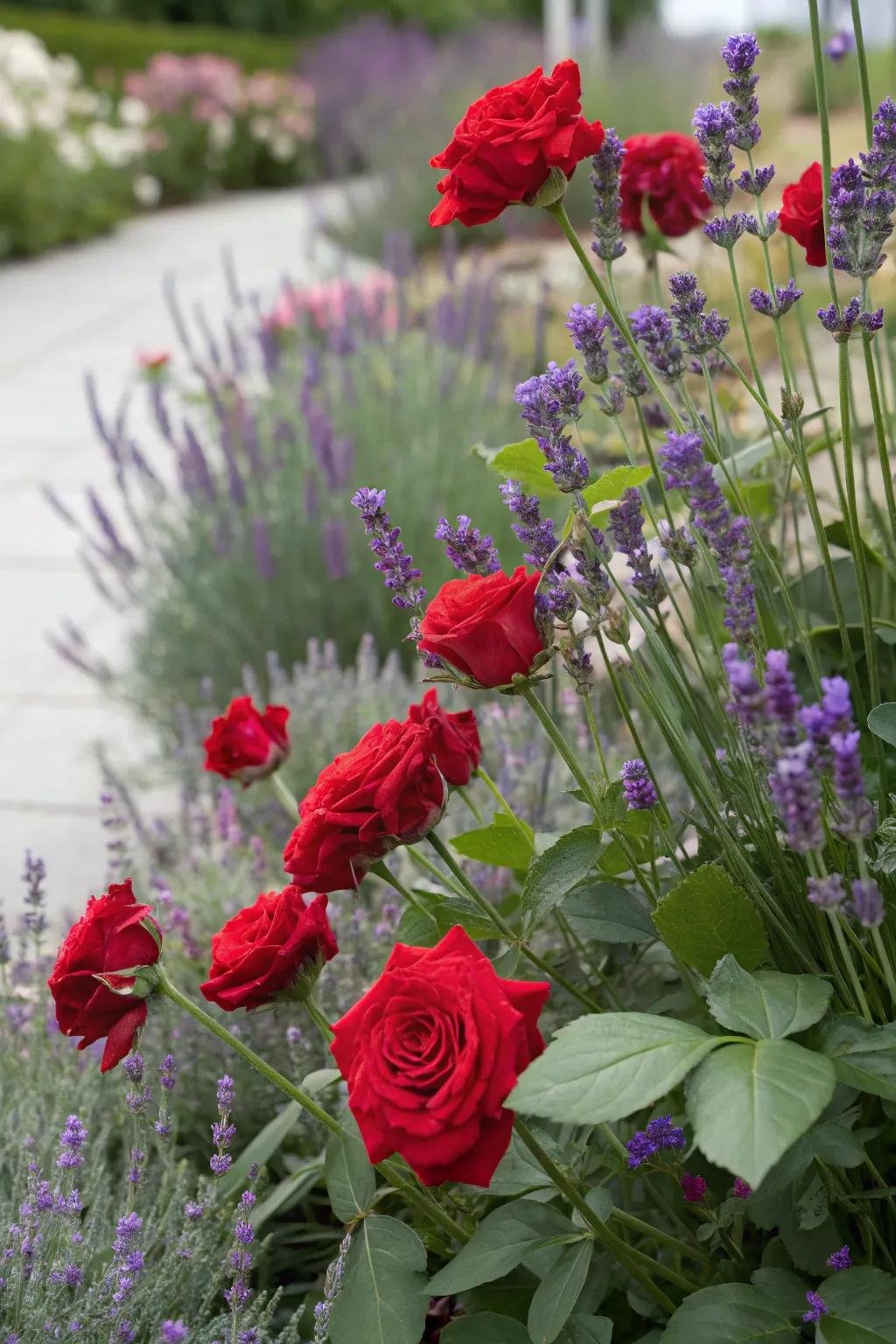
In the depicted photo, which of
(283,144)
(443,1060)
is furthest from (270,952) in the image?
(283,144)

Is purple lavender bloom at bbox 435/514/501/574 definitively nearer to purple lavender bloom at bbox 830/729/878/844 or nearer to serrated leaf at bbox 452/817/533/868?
serrated leaf at bbox 452/817/533/868

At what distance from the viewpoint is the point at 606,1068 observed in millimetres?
737

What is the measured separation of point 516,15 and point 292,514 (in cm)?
1730

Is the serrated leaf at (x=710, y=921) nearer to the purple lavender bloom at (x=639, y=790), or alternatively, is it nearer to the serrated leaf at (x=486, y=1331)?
the purple lavender bloom at (x=639, y=790)

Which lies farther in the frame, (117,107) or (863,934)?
(117,107)

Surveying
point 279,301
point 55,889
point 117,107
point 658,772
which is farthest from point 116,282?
point 658,772

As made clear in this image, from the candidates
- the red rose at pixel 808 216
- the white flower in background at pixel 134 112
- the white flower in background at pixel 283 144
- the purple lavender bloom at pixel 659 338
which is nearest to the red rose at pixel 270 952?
the purple lavender bloom at pixel 659 338

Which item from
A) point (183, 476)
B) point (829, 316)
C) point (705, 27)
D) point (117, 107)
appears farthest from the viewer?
point (705, 27)

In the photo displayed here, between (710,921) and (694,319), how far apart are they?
0.42 m

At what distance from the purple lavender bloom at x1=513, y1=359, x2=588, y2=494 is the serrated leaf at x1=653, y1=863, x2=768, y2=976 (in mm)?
280

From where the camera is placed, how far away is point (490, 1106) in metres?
0.76

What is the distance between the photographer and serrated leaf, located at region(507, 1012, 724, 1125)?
0.71 meters

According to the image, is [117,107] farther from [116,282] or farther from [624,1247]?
[624,1247]

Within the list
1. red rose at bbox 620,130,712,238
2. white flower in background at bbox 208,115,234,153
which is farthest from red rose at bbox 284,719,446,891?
white flower in background at bbox 208,115,234,153
